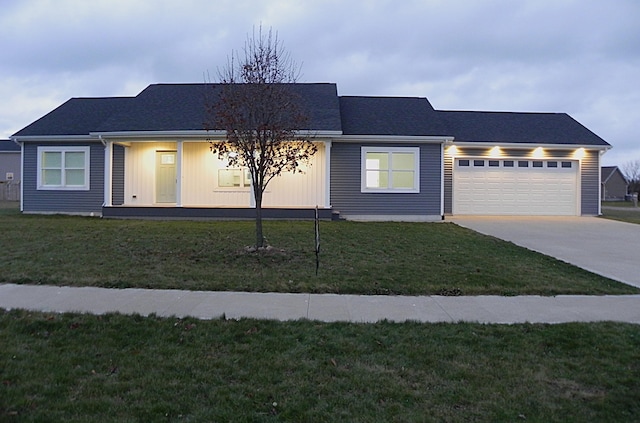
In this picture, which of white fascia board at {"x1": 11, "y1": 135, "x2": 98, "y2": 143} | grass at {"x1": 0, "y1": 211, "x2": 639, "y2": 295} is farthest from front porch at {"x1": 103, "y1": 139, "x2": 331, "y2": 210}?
grass at {"x1": 0, "y1": 211, "x2": 639, "y2": 295}

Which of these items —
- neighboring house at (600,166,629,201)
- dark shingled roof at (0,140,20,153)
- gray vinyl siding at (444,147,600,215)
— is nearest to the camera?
gray vinyl siding at (444,147,600,215)

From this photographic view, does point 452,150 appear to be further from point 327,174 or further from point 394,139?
point 327,174

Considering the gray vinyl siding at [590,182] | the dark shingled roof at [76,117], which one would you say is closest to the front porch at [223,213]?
the dark shingled roof at [76,117]

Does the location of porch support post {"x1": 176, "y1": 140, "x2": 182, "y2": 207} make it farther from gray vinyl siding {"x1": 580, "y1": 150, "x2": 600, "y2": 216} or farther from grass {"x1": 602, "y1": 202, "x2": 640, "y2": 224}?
grass {"x1": 602, "y1": 202, "x2": 640, "y2": 224}

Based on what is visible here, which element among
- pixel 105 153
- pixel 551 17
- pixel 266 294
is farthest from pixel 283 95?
pixel 551 17

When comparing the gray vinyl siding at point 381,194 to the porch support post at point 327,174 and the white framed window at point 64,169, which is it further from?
the white framed window at point 64,169

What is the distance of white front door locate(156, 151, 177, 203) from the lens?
1794 centimetres

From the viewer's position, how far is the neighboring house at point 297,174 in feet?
54.4

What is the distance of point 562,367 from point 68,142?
1881 centimetres

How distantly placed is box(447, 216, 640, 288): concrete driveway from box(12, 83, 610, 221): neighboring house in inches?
84.9

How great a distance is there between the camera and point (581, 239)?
1272 cm

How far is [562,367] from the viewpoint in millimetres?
3938

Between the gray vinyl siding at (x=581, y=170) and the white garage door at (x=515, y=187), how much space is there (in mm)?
243

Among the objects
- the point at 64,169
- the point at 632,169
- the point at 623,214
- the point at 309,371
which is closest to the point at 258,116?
the point at 309,371
